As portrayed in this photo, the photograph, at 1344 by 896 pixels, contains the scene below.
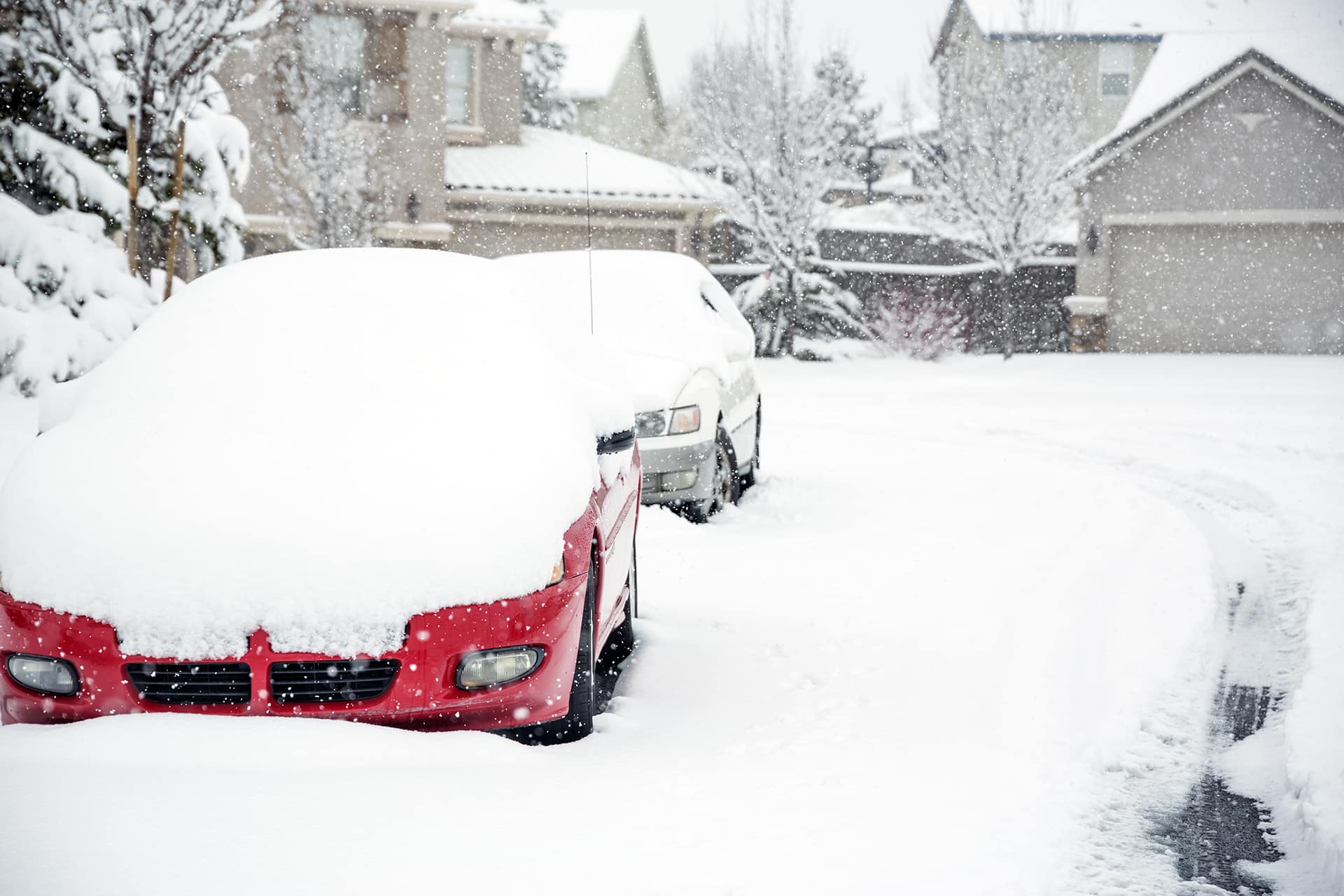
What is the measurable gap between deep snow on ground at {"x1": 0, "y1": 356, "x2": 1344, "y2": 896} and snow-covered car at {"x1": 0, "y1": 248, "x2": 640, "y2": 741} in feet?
0.47

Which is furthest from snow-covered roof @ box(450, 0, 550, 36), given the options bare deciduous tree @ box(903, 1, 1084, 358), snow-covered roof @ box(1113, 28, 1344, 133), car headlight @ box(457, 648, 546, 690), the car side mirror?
car headlight @ box(457, 648, 546, 690)

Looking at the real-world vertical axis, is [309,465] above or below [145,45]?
below

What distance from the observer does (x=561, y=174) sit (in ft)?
86.2

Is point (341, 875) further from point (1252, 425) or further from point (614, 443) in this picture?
point (1252, 425)

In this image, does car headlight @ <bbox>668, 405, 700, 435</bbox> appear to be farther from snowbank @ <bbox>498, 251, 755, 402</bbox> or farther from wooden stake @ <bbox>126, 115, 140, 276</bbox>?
wooden stake @ <bbox>126, 115, 140, 276</bbox>

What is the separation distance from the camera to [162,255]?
591 inches

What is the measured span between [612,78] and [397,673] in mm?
51820

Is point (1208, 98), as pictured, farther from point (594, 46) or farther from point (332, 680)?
point (594, 46)

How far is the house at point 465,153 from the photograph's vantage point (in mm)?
23672

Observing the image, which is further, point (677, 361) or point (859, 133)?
point (859, 133)

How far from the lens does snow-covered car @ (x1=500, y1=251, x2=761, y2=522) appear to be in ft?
26.4

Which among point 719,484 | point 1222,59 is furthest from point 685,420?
point 1222,59

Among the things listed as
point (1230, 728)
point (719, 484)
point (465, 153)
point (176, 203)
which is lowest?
point (1230, 728)

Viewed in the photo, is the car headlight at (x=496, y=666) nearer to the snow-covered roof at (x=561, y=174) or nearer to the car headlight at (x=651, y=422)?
the car headlight at (x=651, y=422)
